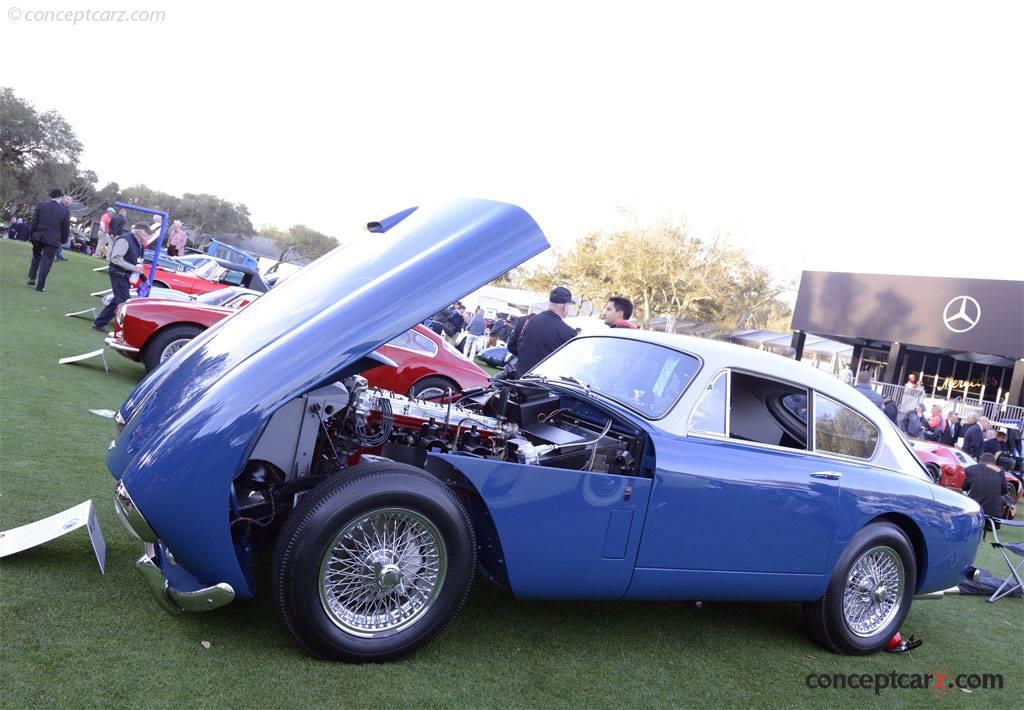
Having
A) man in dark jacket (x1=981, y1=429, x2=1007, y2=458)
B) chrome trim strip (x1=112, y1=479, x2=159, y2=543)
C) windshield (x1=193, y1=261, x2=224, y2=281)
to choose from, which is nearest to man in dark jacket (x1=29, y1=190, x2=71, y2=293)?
windshield (x1=193, y1=261, x2=224, y2=281)

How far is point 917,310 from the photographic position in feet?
93.1

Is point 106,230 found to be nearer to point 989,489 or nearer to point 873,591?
point 989,489

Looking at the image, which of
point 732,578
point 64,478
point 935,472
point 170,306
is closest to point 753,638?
point 732,578

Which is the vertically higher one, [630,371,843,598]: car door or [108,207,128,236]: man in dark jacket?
[108,207,128,236]: man in dark jacket

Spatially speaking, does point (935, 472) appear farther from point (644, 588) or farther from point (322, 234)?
point (322, 234)

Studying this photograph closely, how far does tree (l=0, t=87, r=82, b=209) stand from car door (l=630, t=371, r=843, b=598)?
3970 centimetres

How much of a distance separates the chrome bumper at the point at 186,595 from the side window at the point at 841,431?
337cm

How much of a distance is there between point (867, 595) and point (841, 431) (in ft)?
3.43

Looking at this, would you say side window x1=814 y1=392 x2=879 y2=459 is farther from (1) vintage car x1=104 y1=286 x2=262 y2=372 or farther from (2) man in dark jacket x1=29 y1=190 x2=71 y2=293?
(2) man in dark jacket x1=29 y1=190 x2=71 y2=293

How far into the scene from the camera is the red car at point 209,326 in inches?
339

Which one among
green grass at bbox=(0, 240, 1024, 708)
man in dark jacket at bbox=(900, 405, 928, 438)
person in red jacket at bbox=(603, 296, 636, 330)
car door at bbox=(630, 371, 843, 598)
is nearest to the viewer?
green grass at bbox=(0, 240, 1024, 708)

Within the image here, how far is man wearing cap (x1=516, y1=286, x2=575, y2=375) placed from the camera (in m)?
7.11

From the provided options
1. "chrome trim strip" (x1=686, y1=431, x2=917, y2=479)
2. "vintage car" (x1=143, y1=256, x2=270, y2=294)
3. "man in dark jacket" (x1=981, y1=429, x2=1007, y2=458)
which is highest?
"chrome trim strip" (x1=686, y1=431, x2=917, y2=479)

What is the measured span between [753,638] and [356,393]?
2.86 meters
